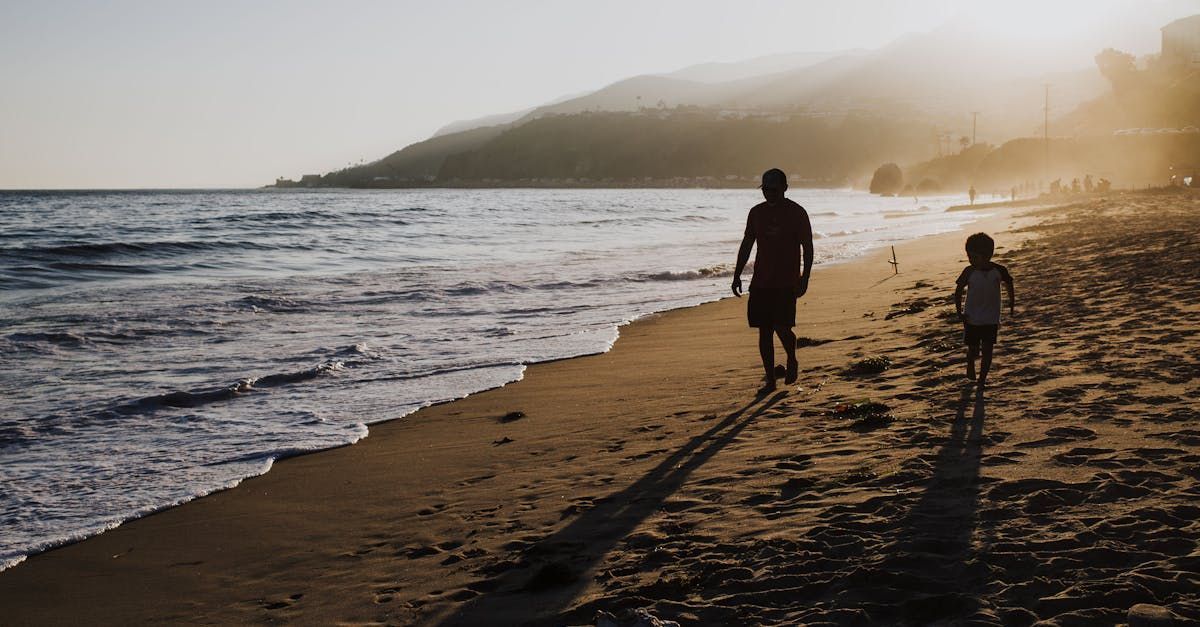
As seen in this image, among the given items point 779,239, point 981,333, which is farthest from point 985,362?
point 779,239

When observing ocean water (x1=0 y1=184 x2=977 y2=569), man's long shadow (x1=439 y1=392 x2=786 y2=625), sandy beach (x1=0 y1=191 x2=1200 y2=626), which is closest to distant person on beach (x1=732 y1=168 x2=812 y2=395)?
sandy beach (x1=0 y1=191 x2=1200 y2=626)

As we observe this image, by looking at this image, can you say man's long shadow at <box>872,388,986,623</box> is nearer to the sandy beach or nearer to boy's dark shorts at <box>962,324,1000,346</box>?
the sandy beach

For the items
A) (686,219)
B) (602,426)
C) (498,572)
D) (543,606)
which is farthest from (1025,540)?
(686,219)

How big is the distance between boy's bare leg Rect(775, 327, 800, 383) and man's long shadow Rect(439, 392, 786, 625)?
6.07ft

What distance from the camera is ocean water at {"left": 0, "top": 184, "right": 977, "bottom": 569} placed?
20.1 feet

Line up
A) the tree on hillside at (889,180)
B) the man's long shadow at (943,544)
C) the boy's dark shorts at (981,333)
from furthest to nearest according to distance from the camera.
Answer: the tree on hillside at (889,180)
the boy's dark shorts at (981,333)
the man's long shadow at (943,544)

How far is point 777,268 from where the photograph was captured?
6949 millimetres

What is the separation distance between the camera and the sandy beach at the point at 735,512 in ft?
10.7

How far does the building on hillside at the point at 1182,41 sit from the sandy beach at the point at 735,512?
113m

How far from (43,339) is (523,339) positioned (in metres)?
6.08

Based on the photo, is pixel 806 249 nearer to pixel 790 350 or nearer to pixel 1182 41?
pixel 790 350

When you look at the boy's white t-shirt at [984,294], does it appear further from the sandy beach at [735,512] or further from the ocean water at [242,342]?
the ocean water at [242,342]

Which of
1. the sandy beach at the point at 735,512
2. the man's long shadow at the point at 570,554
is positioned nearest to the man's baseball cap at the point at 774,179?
the sandy beach at the point at 735,512

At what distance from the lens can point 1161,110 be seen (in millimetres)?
77062
